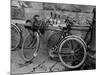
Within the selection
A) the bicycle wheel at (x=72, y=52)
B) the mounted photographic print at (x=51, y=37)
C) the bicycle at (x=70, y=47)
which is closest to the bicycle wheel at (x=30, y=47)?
the mounted photographic print at (x=51, y=37)

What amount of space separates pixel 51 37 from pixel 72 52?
0.39 m

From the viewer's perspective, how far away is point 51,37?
2332 millimetres

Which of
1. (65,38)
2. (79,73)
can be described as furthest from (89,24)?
(79,73)

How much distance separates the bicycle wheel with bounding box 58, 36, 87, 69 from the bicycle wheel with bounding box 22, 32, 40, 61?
0.36 metres

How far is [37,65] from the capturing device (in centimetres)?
227

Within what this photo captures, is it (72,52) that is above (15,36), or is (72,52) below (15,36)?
below

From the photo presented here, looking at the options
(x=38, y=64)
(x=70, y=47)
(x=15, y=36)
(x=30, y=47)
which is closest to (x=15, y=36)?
(x=15, y=36)

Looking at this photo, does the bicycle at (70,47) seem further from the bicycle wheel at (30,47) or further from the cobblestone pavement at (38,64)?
the bicycle wheel at (30,47)

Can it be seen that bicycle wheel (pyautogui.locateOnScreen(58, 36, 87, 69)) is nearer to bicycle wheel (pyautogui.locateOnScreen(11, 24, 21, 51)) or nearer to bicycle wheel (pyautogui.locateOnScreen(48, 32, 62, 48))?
bicycle wheel (pyautogui.locateOnScreen(48, 32, 62, 48))

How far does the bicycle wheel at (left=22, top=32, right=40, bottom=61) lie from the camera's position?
2238 millimetres

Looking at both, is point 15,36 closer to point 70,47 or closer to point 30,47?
point 30,47

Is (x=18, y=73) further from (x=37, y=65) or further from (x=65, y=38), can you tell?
(x=65, y=38)

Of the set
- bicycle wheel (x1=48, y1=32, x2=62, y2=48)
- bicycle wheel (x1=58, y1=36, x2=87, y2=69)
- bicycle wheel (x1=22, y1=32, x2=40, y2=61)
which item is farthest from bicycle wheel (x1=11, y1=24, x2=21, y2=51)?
bicycle wheel (x1=58, y1=36, x2=87, y2=69)

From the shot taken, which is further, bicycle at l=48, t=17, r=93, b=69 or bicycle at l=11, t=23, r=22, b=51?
bicycle at l=48, t=17, r=93, b=69
